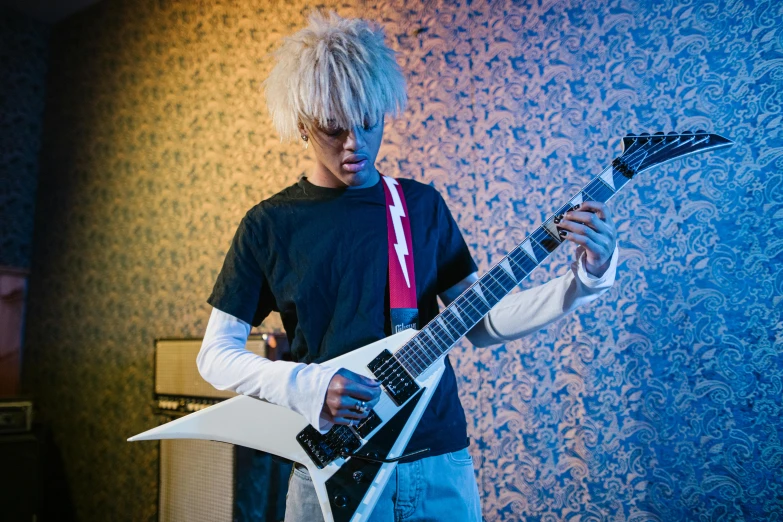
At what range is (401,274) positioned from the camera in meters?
1.15

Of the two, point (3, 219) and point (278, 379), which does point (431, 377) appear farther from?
point (3, 219)

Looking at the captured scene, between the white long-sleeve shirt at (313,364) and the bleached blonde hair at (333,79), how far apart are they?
472 millimetres

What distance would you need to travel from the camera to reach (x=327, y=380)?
980 mm

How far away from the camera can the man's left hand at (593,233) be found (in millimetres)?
987

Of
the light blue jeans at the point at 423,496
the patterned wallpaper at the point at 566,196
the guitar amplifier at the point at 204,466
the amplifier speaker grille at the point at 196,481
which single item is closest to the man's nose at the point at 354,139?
the light blue jeans at the point at 423,496

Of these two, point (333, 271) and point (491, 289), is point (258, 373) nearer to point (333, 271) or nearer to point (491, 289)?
point (333, 271)

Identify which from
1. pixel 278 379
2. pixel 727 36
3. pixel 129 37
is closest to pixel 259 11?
pixel 129 37

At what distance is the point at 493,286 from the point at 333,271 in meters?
0.34

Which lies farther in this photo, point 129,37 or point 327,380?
point 129,37

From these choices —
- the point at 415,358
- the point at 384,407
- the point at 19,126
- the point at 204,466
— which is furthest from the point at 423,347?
the point at 19,126

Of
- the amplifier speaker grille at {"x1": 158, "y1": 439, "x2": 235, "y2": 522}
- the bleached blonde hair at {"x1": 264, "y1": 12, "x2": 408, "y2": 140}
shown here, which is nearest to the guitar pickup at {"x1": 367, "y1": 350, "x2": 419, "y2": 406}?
the bleached blonde hair at {"x1": 264, "y1": 12, "x2": 408, "y2": 140}

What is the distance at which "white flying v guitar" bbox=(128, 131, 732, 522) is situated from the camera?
1013mm

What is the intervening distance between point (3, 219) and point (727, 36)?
3.99m

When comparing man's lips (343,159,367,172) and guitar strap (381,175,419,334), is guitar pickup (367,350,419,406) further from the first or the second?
man's lips (343,159,367,172)
